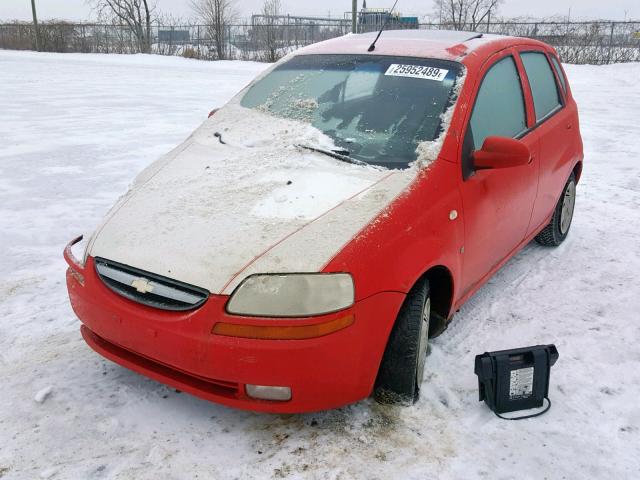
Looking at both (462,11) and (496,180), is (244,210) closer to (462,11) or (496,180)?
(496,180)

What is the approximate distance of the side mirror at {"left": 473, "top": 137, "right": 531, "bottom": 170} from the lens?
2797mm

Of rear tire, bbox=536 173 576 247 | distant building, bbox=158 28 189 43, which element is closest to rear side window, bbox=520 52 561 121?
rear tire, bbox=536 173 576 247

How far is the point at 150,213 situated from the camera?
2.63m

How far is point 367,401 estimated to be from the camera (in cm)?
264

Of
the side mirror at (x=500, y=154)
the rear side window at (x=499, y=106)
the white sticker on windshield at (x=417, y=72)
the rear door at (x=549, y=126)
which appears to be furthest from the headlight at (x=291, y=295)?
the rear door at (x=549, y=126)

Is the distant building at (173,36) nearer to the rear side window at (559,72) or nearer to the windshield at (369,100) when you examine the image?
the rear side window at (559,72)

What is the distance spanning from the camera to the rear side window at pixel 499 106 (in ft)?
10.1

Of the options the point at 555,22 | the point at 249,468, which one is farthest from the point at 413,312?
the point at 555,22

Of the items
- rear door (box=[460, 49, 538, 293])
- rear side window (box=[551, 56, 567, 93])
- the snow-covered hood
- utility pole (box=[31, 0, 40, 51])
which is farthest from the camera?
utility pole (box=[31, 0, 40, 51])

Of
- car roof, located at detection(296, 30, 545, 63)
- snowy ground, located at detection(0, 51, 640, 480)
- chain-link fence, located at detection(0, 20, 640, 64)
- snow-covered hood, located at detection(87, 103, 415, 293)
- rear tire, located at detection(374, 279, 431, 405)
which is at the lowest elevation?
snowy ground, located at detection(0, 51, 640, 480)

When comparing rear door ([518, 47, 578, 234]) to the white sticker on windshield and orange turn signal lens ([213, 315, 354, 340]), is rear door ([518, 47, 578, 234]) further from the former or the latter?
orange turn signal lens ([213, 315, 354, 340])

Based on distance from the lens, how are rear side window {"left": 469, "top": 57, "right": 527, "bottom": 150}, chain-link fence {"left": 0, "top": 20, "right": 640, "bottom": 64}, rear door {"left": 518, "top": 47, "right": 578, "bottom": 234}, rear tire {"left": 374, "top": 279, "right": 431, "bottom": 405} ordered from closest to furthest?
rear tire {"left": 374, "top": 279, "right": 431, "bottom": 405}, rear side window {"left": 469, "top": 57, "right": 527, "bottom": 150}, rear door {"left": 518, "top": 47, "right": 578, "bottom": 234}, chain-link fence {"left": 0, "top": 20, "right": 640, "bottom": 64}

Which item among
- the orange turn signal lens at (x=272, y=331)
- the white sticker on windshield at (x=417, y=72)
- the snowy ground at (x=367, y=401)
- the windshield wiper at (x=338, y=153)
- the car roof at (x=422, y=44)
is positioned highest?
the car roof at (x=422, y=44)

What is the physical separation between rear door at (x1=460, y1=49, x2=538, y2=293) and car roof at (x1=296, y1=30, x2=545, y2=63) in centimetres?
12
